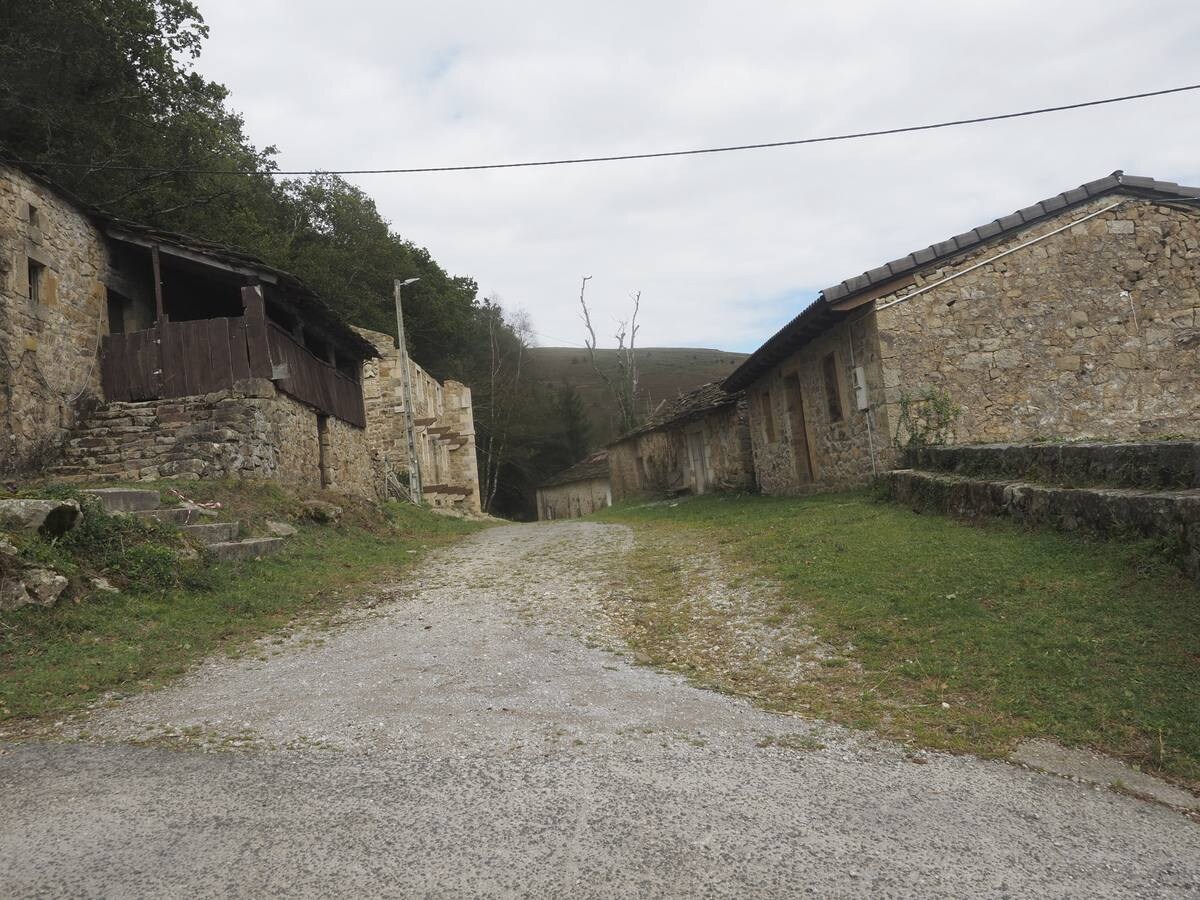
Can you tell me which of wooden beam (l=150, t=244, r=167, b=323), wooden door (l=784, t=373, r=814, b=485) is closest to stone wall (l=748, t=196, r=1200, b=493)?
wooden door (l=784, t=373, r=814, b=485)

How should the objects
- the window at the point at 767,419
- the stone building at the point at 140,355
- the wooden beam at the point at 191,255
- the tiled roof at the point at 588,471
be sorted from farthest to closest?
the tiled roof at the point at 588,471
the window at the point at 767,419
the wooden beam at the point at 191,255
the stone building at the point at 140,355

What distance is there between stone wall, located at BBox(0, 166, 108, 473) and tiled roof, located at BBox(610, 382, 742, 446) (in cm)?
1331

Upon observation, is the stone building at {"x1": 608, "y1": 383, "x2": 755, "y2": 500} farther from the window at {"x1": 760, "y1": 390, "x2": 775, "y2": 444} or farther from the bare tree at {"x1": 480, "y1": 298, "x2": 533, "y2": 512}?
the bare tree at {"x1": 480, "y1": 298, "x2": 533, "y2": 512}

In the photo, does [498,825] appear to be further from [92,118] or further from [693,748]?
[92,118]

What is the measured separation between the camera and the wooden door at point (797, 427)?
15.5 metres

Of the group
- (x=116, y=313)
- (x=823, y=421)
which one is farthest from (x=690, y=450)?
(x=116, y=313)

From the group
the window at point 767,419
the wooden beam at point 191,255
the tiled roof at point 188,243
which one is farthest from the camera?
the window at point 767,419

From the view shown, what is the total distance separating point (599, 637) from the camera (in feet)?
20.2

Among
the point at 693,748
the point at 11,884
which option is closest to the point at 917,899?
the point at 693,748

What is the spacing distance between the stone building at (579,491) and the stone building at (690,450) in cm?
251

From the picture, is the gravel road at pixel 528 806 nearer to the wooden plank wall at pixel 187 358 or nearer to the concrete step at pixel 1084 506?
the concrete step at pixel 1084 506

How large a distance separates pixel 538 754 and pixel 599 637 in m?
2.50

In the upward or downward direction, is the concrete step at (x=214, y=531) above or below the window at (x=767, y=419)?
below

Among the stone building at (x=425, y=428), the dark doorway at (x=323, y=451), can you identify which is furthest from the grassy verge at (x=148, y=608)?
the stone building at (x=425, y=428)
